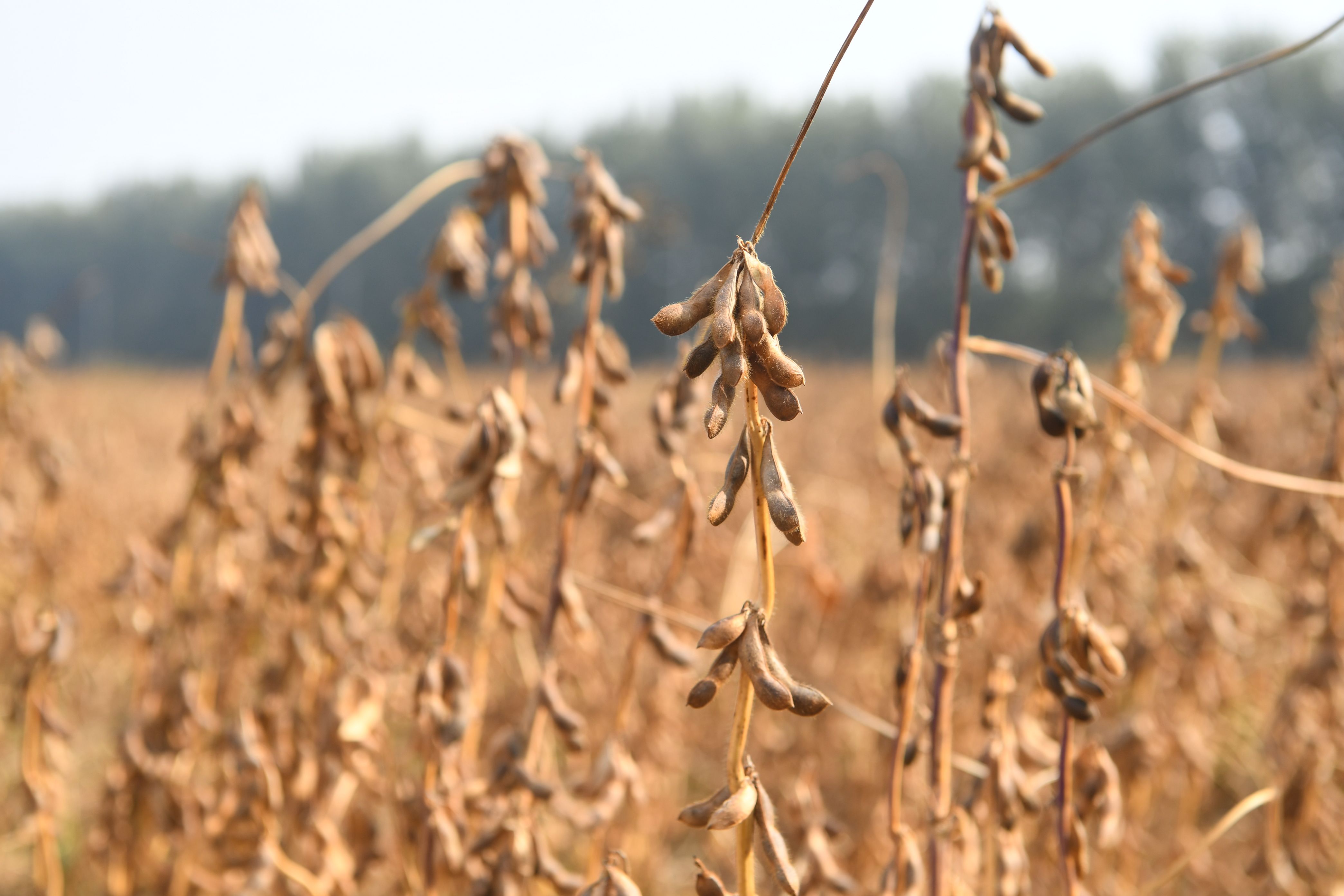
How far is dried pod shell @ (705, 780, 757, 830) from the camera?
1.57ft

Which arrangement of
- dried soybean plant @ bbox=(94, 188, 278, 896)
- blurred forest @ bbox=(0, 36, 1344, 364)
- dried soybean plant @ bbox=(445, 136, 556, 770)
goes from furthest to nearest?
blurred forest @ bbox=(0, 36, 1344, 364)
dried soybean plant @ bbox=(94, 188, 278, 896)
dried soybean plant @ bbox=(445, 136, 556, 770)

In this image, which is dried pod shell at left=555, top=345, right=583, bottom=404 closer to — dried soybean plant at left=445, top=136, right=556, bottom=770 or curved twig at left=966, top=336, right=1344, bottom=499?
dried soybean plant at left=445, top=136, right=556, bottom=770

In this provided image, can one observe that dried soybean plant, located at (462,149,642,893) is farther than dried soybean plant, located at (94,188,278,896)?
No

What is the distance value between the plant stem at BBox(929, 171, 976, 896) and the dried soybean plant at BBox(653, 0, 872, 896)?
0.96ft

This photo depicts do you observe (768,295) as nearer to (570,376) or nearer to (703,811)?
(703,811)

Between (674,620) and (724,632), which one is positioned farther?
(674,620)

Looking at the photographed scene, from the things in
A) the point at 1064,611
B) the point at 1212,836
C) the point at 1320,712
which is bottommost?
the point at 1320,712

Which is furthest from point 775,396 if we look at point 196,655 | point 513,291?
point 196,655

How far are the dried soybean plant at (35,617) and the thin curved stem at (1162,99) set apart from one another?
1237 mm

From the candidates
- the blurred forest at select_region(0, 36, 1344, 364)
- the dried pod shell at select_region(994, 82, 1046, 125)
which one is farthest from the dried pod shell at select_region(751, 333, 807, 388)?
the blurred forest at select_region(0, 36, 1344, 364)

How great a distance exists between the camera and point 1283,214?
79.9 feet

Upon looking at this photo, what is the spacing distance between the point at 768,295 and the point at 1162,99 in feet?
1.38

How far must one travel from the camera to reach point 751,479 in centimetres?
49

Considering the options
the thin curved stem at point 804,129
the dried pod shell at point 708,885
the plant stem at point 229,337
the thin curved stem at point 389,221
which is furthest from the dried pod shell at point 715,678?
the plant stem at point 229,337
